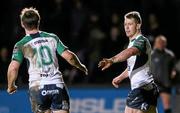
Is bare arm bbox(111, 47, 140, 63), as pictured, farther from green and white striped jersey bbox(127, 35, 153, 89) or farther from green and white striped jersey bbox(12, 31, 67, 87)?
green and white striped jersey bbox(12, 31, 67, 87)

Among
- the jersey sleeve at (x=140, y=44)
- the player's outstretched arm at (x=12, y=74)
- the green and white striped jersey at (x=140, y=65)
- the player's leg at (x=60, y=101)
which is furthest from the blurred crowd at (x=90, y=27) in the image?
the player's outstretched arm at (x=12, y=74)

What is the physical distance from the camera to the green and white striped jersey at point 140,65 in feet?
24.5

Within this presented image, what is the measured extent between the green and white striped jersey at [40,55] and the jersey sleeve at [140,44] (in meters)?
0.88

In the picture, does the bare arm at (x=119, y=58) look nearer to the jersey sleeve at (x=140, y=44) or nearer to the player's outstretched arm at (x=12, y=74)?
the jersey sleeve at (x=140, y=44)

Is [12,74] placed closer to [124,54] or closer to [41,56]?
[41,56]

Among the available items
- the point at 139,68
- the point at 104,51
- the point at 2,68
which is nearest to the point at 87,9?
the point at 104,51

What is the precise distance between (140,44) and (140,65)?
0.30 m

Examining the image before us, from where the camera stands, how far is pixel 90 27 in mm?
14266

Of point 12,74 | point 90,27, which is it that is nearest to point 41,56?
point 12,74

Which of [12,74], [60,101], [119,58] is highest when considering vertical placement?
[119,58]

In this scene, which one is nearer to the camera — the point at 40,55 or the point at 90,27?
the point at 40,55

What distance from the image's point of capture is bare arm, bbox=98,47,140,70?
697 cm

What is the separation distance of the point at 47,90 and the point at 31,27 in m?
0.77

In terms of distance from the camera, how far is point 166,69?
13047mm
